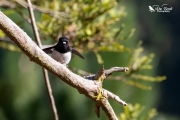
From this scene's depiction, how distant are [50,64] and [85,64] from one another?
236 inches

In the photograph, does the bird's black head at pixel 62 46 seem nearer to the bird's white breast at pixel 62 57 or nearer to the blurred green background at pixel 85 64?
the bird's white breast at pixel 62 57

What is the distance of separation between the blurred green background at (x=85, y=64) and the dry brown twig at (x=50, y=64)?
1072 mm

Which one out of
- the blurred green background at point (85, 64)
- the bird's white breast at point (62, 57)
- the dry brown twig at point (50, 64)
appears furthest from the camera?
the blurred green background at point (85, 64)

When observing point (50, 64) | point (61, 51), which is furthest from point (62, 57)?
point (50, 64)

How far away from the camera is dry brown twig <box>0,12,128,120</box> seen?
1580 mm

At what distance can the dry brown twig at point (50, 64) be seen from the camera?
158 cm

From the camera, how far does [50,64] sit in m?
1.64

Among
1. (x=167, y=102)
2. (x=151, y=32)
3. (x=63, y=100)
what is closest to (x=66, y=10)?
(x=63, y=100)

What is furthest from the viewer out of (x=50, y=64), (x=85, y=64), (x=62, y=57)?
(x=85, y=64)

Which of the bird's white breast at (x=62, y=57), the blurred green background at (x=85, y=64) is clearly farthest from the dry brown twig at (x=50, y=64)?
the blurred green background at (x=85, y=64)

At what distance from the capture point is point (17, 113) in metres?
6.88

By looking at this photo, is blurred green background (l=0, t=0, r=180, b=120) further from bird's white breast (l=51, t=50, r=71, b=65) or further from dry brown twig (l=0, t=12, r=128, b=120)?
dry brown twig (l=0, t=12, r=128, b=120)

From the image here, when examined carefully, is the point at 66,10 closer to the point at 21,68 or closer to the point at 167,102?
the point at 21,68

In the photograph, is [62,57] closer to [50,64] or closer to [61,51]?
[61,51]
